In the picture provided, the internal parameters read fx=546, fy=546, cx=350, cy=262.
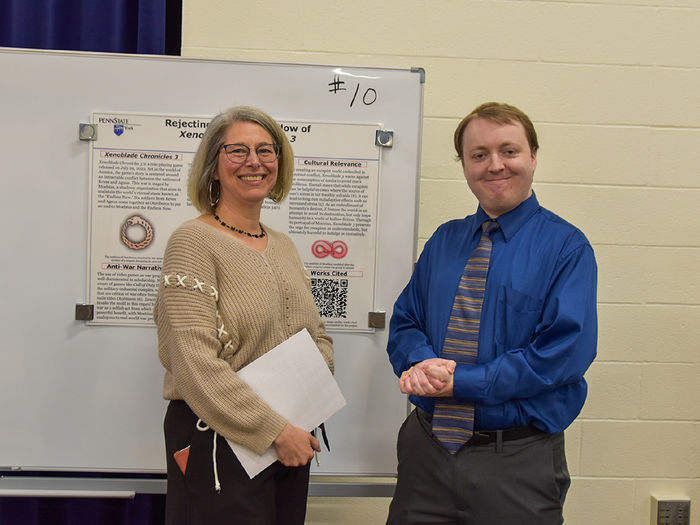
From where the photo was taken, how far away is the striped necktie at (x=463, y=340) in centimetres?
123

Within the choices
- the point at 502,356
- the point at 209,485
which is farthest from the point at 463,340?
the point at 209,485

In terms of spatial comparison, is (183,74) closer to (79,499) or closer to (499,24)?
(499,24)

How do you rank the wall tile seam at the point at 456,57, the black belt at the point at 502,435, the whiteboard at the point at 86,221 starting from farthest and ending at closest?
the wall tile seam at the point at 456,57
the whiteboard at the point at 86,221
the black belt at the point at 502,435

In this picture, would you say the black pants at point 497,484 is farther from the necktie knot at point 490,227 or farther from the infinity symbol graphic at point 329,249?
the infinity symbol graphic at point 329,249

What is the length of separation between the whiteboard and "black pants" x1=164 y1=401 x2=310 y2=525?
53 cm

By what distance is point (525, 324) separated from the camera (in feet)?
4.00

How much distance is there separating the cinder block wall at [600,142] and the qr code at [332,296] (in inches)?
16.4

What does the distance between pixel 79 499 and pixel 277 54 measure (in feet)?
5.55

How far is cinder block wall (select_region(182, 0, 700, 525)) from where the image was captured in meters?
1.89

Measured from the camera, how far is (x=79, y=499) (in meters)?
1.91

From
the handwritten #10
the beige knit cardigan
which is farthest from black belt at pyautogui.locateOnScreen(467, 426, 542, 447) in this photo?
the handwritten #10

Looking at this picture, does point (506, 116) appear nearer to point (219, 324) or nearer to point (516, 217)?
point (516, 217)

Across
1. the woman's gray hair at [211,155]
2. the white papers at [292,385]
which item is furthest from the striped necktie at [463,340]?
the woman's gray hair at [211,155]

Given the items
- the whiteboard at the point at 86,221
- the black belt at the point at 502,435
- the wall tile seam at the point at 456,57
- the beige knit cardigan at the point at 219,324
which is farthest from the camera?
the wall tile seam at the point at 456,57
